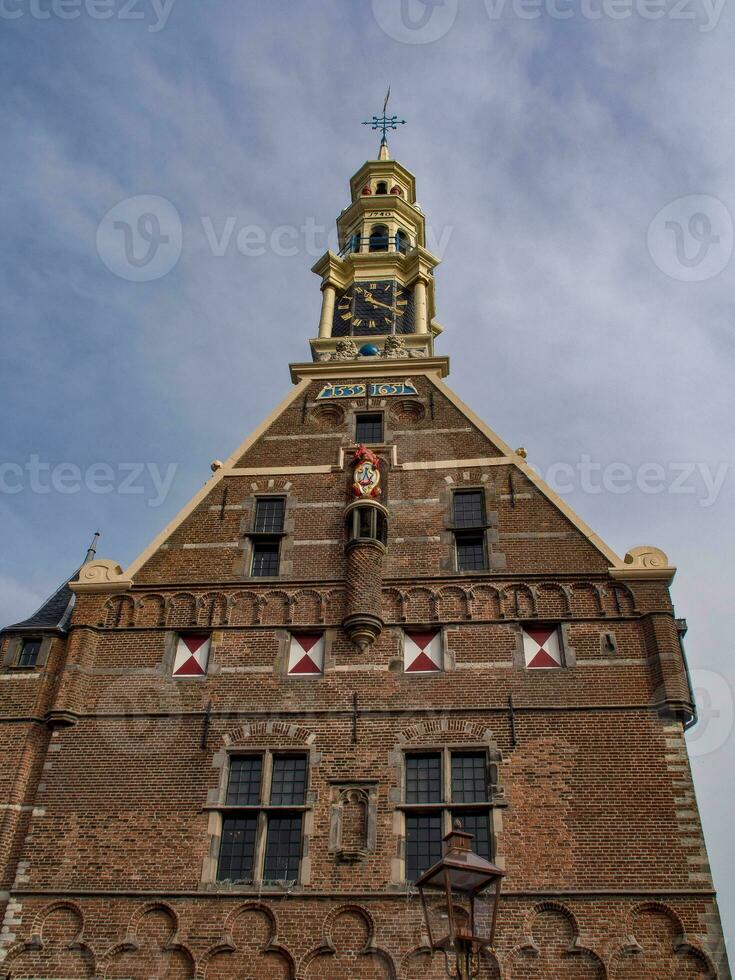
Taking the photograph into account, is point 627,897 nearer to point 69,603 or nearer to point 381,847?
point 381,847

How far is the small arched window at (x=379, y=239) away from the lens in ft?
91.5

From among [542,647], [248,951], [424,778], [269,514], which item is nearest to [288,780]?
[424,778]

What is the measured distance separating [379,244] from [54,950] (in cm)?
2066

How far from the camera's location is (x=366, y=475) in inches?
697

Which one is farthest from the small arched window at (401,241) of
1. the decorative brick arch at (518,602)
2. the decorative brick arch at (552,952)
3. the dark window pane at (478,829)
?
the decorative brick arch at (552,952)

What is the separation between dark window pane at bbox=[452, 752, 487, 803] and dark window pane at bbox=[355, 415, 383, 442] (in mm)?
7169

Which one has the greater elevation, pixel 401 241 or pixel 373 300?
pixel 401 241

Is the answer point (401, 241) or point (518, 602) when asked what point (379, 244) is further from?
point (518, 602)

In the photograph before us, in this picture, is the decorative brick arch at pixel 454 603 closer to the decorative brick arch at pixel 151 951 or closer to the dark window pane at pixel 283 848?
the dark window pane at pixel 283 848

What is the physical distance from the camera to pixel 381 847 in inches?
533

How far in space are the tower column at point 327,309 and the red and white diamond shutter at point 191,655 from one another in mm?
10707

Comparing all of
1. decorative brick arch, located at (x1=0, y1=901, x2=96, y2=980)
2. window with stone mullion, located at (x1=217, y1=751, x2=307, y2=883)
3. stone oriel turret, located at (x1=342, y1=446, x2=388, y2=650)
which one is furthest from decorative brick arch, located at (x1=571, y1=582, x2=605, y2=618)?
decorative brick arch, located at (x1=0, y1=901, x2=96, y2=980)

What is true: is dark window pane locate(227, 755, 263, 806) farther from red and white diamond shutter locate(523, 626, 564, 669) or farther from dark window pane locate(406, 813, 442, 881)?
red and white diamond shutter locate(523, 626, 564, 669)

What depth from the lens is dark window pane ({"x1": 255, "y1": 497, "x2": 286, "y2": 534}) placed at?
58.8 feet
